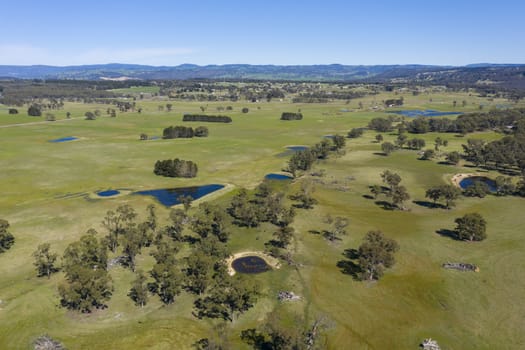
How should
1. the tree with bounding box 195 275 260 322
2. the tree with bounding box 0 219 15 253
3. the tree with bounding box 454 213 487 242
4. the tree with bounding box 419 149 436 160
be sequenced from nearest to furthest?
the tree with bounding box 195 275 260 322
the tree with bounding box 0 219 15 253
the tree with bounding box 454 213 487 242
the tree with bounding box 419 149 436 160

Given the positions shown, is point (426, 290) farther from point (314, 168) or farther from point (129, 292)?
point (314, 168)

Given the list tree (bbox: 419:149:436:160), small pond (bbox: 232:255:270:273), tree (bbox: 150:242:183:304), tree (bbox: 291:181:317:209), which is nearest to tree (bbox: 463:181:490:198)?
tree (bbox: 291:181:317:209)

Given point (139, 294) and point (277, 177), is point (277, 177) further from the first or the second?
point (139, 294)

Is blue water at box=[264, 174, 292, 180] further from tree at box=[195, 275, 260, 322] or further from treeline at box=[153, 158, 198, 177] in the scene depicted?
tree at box=[195, 275, 260, 322]

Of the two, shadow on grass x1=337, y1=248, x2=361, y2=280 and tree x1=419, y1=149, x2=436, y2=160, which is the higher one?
tree x1=419, y1=149, x2=436, y2=160

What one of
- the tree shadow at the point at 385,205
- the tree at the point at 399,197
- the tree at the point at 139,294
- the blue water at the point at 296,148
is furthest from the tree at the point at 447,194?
the blue water at the point at 296,148

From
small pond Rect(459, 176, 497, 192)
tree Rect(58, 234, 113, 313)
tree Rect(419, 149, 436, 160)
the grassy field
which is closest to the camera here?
the grassy field

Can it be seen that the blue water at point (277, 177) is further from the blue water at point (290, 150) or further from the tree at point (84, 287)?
the tree at point (84, 287)

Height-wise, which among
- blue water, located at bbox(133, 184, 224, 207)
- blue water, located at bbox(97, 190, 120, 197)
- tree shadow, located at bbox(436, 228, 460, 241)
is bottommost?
tree shadow, located at bbox(436, 228, 460, 241)
